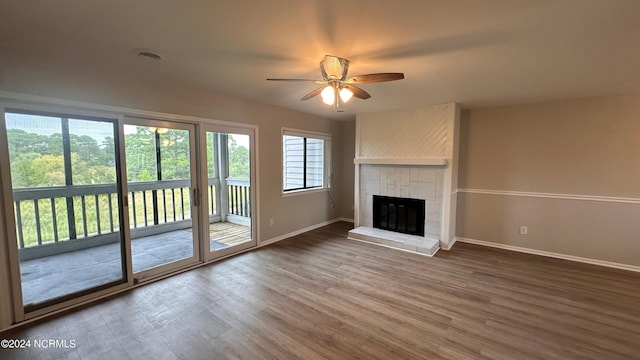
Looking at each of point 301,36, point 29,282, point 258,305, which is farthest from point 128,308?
point 301,36

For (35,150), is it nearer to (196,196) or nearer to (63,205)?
(63,205)

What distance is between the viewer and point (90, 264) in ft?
9.77

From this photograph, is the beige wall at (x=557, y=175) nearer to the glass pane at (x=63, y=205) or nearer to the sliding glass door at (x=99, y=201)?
the sliding glass door at (x=99, y=201)

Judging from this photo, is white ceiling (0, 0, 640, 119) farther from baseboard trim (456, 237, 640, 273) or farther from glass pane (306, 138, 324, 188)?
glass pane (306, 138, 324, 188)

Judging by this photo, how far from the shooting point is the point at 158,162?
3.36 metres

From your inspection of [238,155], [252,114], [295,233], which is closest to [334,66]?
[252,114]

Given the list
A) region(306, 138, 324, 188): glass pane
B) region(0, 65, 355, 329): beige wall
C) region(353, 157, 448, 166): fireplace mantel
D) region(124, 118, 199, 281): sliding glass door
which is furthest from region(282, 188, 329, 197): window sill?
region(124, 118, 199, 281): sliding glass door

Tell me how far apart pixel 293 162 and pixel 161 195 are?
257 cm

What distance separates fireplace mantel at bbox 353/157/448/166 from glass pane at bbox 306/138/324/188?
3.32ft

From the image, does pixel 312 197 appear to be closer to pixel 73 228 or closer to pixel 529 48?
pixel 73 228

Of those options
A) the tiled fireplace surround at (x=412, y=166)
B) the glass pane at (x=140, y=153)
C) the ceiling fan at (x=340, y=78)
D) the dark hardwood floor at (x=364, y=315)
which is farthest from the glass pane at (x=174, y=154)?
the tiled fireplace surround at (x=412, y=166)

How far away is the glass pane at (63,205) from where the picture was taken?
250cm

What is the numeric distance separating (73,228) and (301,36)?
3.20m

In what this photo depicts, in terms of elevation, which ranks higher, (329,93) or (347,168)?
(329,93)
